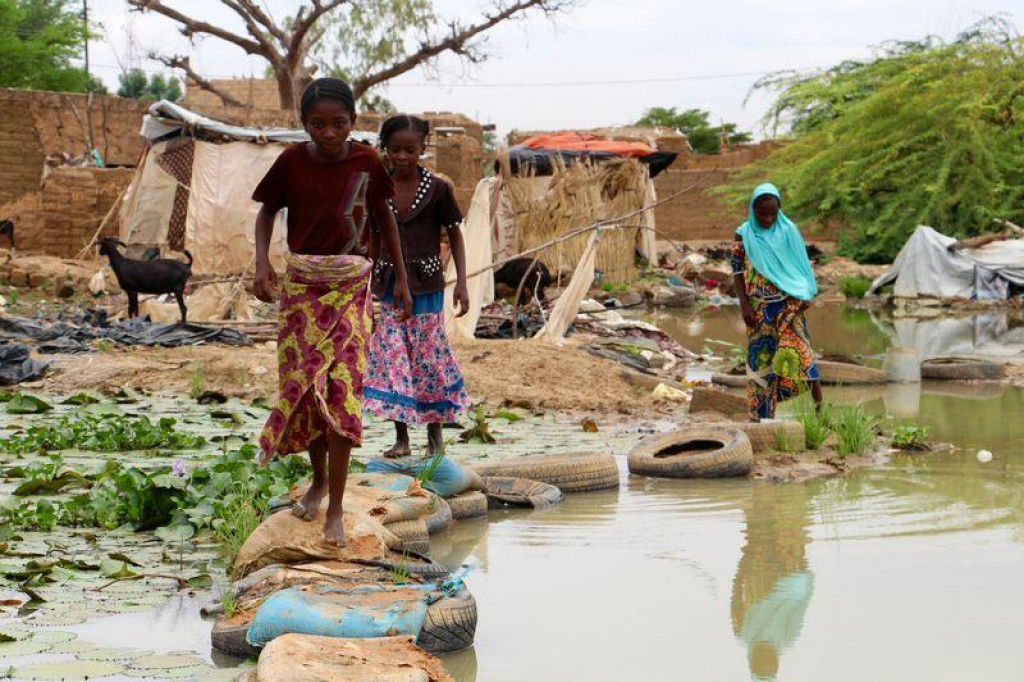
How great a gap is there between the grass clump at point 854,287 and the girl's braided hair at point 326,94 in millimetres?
19584

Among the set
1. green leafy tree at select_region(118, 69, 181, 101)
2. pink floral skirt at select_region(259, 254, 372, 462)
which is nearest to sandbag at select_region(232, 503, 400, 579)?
pink floral skirt at select_region(259, 254, 372, 462)

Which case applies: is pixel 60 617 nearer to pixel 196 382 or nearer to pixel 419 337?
pixel 419 337

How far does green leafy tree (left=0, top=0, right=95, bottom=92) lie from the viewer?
1367 inches

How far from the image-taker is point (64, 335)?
38.2ft

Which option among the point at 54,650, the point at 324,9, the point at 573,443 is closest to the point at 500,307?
the point at 573,443

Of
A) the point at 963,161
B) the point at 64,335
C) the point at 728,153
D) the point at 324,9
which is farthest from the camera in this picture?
the point at 728,153

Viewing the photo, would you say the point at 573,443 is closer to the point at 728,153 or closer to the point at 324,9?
the point at 324,9

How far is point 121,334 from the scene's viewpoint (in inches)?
458

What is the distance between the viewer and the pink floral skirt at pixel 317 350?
14.2ft

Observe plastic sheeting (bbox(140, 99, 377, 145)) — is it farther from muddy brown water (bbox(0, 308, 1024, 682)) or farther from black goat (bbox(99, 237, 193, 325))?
muddy brown water (bbox(0, 308, 1024, 682))

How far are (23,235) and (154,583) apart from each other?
667 inches

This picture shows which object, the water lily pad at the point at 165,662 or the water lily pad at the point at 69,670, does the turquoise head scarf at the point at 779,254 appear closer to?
the water lily pad at the point at 165,662

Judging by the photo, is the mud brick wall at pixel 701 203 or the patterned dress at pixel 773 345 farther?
the mud brick wall at pixel 701 203

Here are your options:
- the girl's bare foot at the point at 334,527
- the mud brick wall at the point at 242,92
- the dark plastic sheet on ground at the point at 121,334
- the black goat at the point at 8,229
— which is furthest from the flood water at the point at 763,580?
the mud brick wall at the point at 242,92
